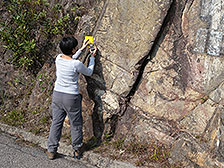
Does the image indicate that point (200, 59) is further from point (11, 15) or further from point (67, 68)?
point (11, 15)

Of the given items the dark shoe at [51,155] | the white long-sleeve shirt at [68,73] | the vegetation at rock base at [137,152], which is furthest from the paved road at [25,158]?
the white long-sleeve shirt at [68,73]

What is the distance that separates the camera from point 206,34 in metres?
3.73

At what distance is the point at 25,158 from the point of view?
398 cm

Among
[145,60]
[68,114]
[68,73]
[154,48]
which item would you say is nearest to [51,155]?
[68,114]

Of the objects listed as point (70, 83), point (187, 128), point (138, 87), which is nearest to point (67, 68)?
point (70, 83)

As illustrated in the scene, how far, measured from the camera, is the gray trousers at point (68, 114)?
3740 millimetres

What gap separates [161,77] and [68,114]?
147 centimetres

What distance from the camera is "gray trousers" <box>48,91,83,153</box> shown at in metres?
3.74

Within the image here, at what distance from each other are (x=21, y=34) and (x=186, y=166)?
3871mm

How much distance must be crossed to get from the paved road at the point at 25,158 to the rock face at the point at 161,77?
663 mm

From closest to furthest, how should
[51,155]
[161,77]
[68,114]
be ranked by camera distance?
1. [68,114]
2. [51,155]
3. [161,77]

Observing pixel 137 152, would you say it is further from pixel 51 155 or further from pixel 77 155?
pixel 51 155

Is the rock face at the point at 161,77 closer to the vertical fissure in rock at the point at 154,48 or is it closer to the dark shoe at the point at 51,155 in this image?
the vertical fissure in rock at the point at 154,48

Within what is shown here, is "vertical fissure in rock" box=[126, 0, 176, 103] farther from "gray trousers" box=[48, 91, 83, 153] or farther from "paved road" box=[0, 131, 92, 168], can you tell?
"paved road" box=[0, 131, 92, 168]
